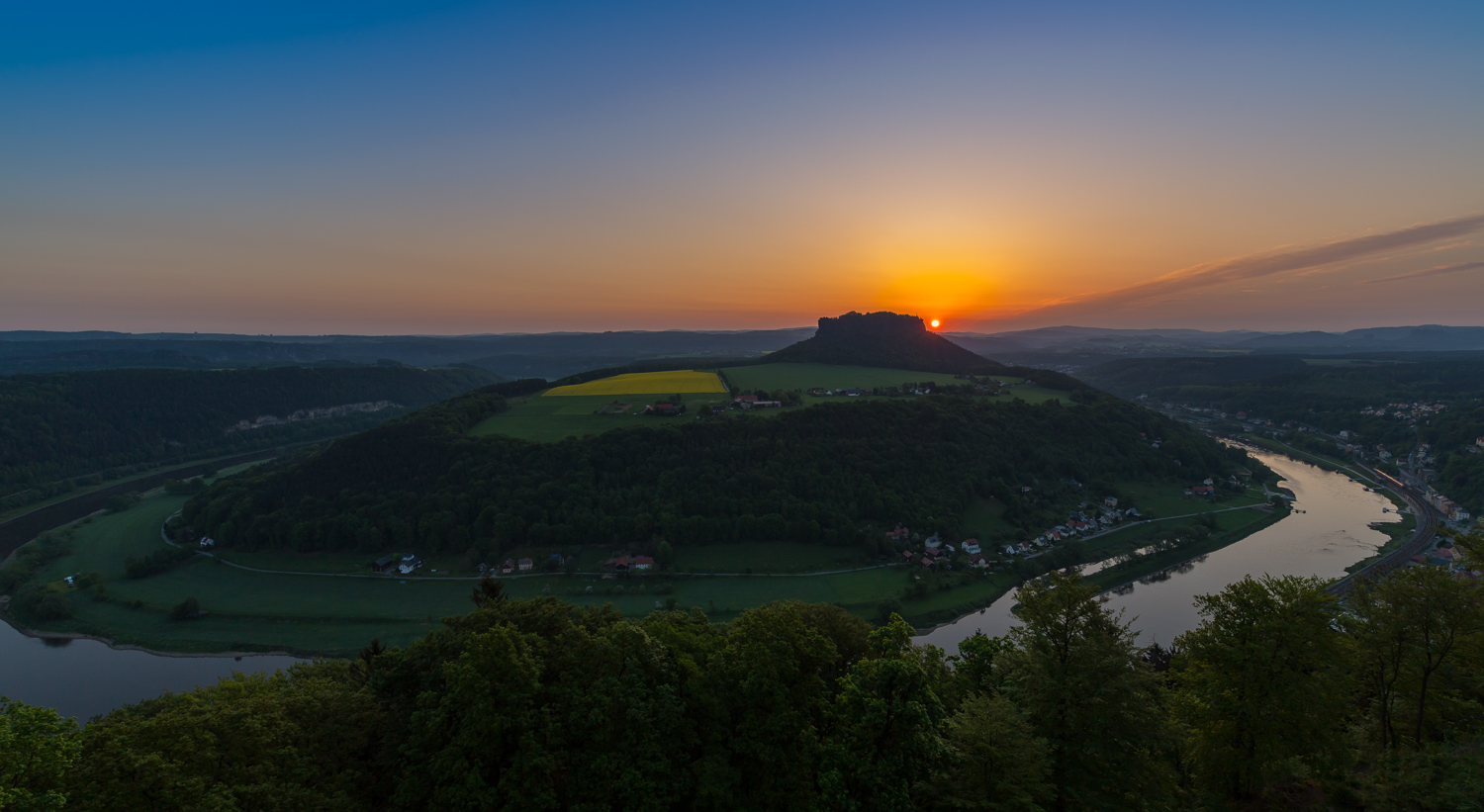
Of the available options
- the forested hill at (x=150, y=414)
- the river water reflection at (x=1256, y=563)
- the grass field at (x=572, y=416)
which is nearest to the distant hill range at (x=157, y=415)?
the forested hill at (x=150, y=414)

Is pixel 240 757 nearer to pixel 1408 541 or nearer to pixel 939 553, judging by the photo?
pixel 939 553

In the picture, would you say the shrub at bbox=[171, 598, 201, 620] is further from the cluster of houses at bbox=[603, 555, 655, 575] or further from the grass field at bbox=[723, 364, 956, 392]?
the grass field at bbox=[723, 364, 956, 392]

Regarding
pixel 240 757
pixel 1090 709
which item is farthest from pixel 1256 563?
pixel 240 757

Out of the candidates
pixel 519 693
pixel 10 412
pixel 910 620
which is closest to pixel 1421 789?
pixel 519 693

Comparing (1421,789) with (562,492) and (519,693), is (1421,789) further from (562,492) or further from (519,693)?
(562,492)

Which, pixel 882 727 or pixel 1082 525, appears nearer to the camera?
pixel 882 727

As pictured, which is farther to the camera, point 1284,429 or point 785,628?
point 1284,429
